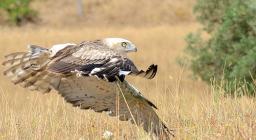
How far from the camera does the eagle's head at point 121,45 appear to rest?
5.57m

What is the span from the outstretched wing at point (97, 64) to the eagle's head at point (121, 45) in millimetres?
74

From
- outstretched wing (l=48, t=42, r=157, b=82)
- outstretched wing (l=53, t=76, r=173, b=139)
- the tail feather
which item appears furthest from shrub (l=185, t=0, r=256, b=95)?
outstretched wing (l=48, t=42, r=157, b=82)

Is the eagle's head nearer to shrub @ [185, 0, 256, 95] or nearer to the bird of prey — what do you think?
the bird of prey

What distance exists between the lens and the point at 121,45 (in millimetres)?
5613

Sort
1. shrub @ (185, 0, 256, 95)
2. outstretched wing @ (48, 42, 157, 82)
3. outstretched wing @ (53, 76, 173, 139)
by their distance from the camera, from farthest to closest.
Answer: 1. shrub @ (185, 0, 256, 95)
2. outstretched wing @ (53, 76, 173, 139)
3. outstretched wing @ (48, 42, 157, 82)

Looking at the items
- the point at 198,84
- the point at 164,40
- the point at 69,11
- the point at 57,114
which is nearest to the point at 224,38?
the point at 198,84

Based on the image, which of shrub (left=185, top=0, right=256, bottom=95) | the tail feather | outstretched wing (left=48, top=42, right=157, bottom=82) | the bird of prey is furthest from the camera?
shrub (left=185, top=0, right=256, bottom=95)

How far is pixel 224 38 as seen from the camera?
16016mm

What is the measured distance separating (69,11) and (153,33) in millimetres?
14980

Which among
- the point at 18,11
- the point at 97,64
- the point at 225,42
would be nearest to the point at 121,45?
the point at 97,64

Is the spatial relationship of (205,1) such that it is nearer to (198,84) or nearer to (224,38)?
(224,38)

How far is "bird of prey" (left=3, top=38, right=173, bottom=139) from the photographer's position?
534 cm

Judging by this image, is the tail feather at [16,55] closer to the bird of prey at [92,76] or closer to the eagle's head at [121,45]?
the bird of prey at [92,76]

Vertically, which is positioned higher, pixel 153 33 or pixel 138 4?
pixel 138 4
